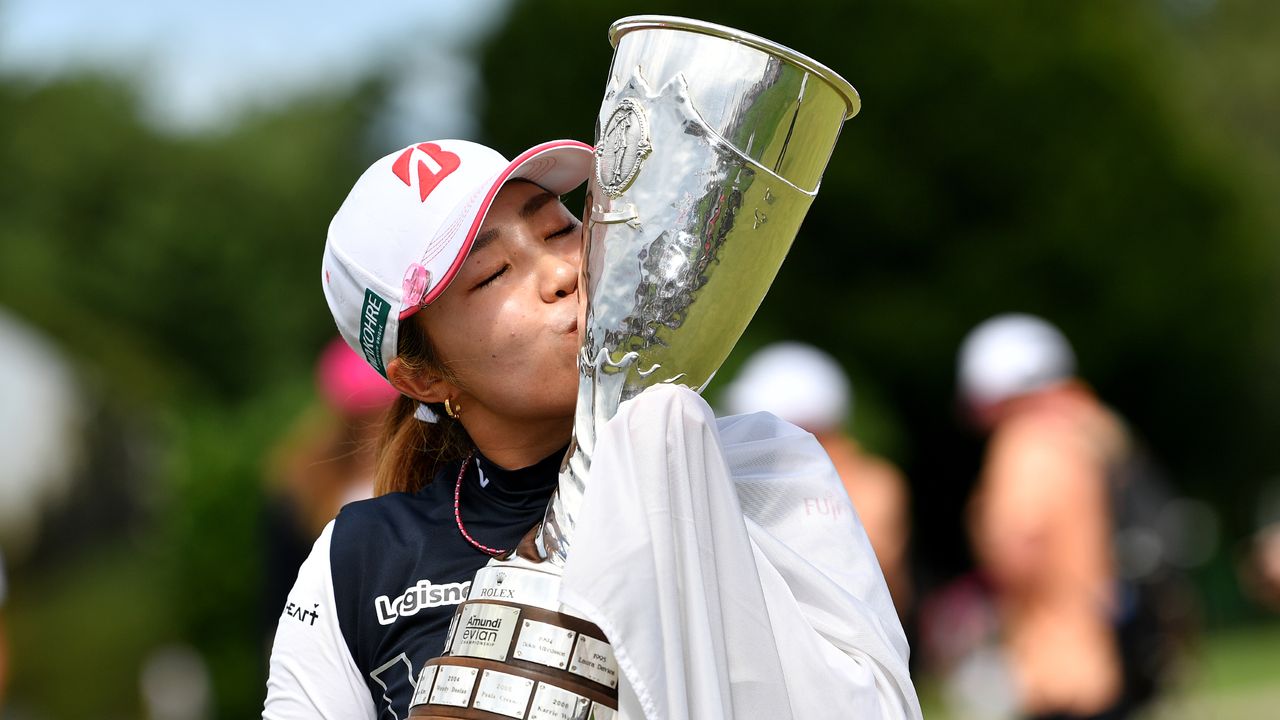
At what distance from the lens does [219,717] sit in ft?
44.7

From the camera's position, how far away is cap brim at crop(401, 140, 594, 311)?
2.04 metres

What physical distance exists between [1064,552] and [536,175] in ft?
13.7

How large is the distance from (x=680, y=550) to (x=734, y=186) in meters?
0.45

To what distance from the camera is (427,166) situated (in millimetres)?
2135

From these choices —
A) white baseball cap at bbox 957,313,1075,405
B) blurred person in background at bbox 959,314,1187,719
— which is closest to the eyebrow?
blurred person in background at bbox 959,314,1187,719

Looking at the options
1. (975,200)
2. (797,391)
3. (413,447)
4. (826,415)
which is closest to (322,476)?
(797,391)

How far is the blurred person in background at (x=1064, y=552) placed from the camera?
5777mm

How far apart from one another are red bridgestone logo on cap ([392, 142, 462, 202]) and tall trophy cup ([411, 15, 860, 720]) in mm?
315

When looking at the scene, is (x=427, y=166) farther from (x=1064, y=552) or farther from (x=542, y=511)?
(x=1064, y=552)

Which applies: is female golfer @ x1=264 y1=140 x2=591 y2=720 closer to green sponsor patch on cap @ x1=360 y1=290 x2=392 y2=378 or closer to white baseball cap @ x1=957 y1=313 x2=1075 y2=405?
green sponsor patch on cap @ x1=360 y1=290 x2=392 y2=378

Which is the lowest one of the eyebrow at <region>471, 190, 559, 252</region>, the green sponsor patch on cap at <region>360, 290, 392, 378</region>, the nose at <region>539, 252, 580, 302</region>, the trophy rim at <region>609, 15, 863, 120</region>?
the green sponsor patch on cap at <region>360, 290, 392, 378</region>

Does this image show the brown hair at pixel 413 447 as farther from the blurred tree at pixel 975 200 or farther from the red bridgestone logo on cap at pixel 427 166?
the blurred tree at pixel 975 200

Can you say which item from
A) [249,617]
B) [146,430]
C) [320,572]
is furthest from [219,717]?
[320,572]

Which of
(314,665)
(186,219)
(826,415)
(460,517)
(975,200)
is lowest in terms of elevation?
(314,665)
